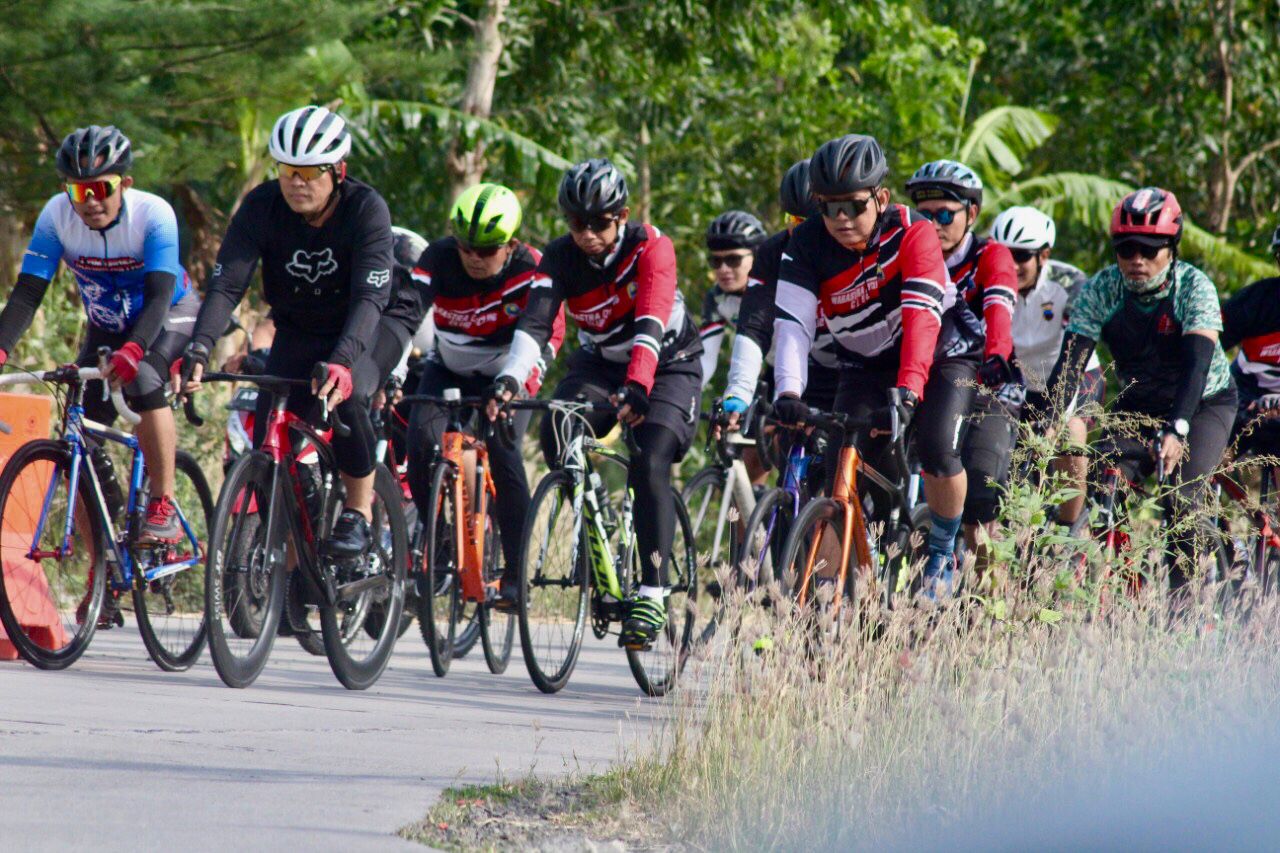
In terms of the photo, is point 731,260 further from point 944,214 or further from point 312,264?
point 312,264

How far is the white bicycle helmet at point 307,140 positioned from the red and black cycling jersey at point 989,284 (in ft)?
9.38

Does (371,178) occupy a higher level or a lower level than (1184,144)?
lower

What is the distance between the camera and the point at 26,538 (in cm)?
743

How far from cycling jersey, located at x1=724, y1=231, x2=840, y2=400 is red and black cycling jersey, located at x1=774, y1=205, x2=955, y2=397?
278 mm

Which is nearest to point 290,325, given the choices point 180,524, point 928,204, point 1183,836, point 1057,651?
point 180,524

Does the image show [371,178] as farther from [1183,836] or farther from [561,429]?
[1183,836]

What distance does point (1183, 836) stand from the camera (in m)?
4.62

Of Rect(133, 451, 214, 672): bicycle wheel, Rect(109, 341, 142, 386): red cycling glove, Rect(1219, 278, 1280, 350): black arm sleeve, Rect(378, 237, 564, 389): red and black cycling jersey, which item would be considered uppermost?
Rect(1219, 278, 1280, 350): black arm sleeve

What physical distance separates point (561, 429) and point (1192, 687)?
309cm

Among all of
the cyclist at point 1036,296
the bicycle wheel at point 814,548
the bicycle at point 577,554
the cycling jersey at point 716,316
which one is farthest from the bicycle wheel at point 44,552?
the cyclist at point 1036,296

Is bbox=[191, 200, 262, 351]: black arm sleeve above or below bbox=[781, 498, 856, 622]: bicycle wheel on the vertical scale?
above

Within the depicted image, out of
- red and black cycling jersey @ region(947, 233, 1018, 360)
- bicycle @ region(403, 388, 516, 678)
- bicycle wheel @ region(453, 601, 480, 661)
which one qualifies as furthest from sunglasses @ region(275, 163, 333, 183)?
red and black cycling jersey @ region(947, 233, 1018, 360)

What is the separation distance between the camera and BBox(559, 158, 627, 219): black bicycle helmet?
25.5ft

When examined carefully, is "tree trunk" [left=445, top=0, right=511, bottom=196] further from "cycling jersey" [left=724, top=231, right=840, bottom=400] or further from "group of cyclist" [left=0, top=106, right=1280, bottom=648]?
"cycling jersey" [left=724, top=231, right=840, bottom=400]
